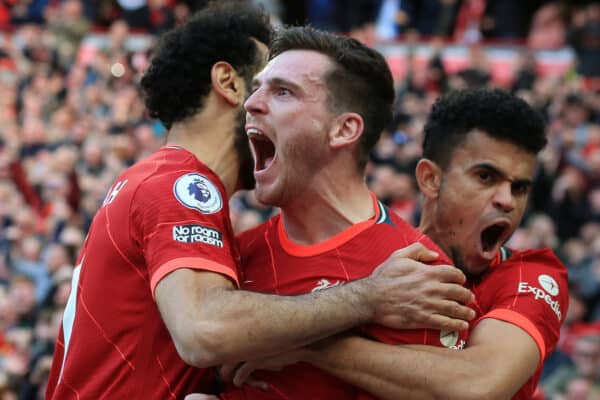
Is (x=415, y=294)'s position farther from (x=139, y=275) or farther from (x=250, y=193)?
(x=250, y=193)

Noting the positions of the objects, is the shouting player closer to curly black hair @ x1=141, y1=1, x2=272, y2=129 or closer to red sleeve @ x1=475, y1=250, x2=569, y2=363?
red sleeve @ x1=475, y1=250, x2=569, y2=363

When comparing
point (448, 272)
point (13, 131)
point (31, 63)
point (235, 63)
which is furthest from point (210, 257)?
point (31, 63)

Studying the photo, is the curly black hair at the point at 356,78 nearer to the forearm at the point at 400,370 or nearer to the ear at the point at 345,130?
the ear at the point at 345,130

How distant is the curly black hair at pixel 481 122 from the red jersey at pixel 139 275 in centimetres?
105

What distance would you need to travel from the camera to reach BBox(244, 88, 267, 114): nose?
356 centimetres

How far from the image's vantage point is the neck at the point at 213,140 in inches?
151

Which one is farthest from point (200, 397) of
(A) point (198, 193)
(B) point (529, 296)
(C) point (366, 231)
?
(B) point (529, 296)

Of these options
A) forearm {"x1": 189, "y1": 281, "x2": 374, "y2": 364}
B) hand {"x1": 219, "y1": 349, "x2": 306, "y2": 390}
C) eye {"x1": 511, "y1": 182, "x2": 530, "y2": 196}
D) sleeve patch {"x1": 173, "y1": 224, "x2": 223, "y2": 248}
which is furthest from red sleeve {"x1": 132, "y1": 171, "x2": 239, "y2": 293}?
eye {"x1": 511, "y1": 182, "x2": 530, "y2": 196}

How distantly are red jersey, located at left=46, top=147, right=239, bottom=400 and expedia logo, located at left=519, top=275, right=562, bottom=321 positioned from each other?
1064mm

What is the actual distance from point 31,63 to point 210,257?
1573cm

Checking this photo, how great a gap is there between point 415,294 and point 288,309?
41 centimetres

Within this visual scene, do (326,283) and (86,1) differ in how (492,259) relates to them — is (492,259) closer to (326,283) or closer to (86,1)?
(326,283)

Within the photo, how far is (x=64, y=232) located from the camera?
11.4 meters

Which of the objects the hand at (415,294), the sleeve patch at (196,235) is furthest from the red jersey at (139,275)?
the hand at (415,294)
